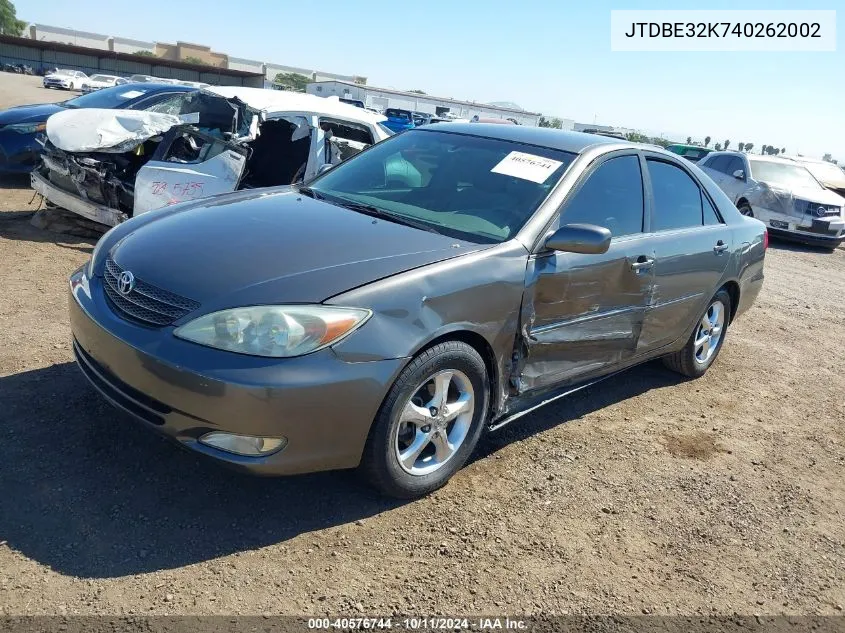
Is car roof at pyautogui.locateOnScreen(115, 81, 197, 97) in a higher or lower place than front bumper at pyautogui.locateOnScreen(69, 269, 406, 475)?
higher

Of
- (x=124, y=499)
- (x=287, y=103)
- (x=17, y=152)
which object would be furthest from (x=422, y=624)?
(x=17, y=152)

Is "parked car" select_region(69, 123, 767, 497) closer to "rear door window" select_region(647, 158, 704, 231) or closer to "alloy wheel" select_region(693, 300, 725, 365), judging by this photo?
"rear door window" select_region(647, 158, 704, 231)

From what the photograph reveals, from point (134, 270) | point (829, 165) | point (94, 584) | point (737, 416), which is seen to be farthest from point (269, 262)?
point (829, 165)

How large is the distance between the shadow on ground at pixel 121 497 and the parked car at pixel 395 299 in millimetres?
328

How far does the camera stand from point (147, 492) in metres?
2.93

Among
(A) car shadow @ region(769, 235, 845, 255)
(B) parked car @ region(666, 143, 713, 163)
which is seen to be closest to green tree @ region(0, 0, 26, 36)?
(B) parked car @ region(666, 143, 713, 163)

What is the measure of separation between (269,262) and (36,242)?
4.85 meters

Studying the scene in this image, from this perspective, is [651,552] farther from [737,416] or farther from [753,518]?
[737,416]

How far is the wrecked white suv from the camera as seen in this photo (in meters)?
6.42

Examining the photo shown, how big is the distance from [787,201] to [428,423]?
12.7 metres

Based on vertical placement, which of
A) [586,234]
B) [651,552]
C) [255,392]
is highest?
[586,234]

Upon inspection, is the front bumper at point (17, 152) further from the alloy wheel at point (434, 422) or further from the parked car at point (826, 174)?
the parked car at point (826, 174)

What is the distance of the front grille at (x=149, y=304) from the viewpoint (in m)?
2.72

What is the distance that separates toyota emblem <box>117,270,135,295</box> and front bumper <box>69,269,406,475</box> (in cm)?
14
